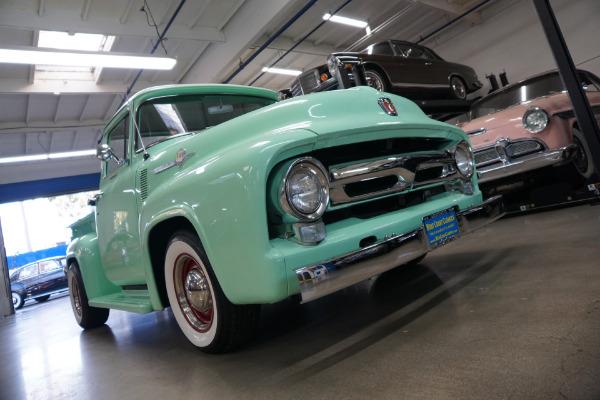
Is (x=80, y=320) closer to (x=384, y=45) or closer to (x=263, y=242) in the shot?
(x=263, y=242)

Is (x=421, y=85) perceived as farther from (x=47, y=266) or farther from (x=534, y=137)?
(x=47, y=266)

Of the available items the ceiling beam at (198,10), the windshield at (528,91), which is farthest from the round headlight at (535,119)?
the ceiling beam at (198,10)

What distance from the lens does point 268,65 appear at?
12.1 metres


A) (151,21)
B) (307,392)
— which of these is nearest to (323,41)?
(151,21)

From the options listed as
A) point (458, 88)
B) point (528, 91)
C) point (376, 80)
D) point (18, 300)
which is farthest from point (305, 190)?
point (18, 300)

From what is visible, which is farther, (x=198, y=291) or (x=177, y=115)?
(x=177, y=115)

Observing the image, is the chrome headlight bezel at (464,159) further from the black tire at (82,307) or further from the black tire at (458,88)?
the black tire at (458,88)

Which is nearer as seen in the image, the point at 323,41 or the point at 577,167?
the point at 577,167

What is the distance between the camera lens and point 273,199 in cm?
183

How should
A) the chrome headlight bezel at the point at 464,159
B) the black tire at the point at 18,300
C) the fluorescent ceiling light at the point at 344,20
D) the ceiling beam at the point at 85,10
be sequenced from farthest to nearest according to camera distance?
1. the black tire at the point at 18,300
2. the fluorescent ceiling light at the point at 344,20
3. the ceiling beam at the point at 85,10
4. the chrome headlight bezel at the point at 464,159

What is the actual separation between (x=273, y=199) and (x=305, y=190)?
15cm

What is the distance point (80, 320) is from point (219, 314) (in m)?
3.14

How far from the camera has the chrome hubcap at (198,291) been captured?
2.24 metres

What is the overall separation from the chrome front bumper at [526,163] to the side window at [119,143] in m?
3.17
